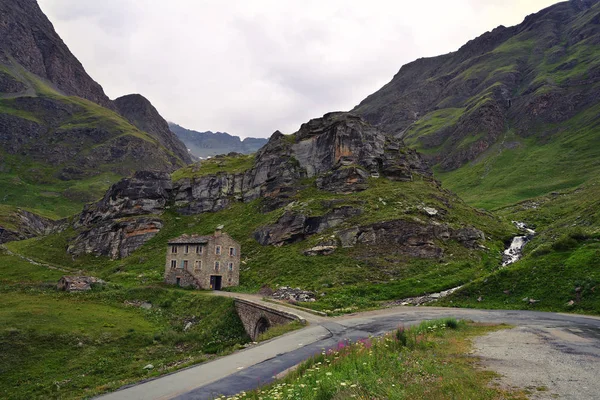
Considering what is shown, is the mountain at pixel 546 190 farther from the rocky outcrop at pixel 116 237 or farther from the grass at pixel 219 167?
the grass at pixel 219 167

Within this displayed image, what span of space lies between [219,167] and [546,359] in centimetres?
12892

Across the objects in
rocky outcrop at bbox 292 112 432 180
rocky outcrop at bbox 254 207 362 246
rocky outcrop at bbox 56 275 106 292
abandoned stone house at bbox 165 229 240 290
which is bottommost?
rocky outcrop at bbox 56 275 106 292

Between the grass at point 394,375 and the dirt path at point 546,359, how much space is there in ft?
3.66

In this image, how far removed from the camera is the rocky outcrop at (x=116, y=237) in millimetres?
99125

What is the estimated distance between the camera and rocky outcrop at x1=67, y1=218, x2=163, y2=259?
325ft

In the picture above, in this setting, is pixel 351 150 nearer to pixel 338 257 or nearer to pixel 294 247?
pixel 294 247

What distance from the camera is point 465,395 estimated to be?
455 inches

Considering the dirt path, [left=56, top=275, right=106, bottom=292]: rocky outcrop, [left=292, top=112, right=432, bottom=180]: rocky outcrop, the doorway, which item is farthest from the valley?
the dirt path

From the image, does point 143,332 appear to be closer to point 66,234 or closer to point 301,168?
point 301,168

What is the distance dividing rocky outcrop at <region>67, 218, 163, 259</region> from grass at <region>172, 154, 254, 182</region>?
28.6 meters

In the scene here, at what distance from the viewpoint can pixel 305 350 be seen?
24547 millimetres

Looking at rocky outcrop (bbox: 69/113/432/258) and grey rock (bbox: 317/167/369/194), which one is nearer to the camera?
grey rock (bbox: 317/167/369/194)

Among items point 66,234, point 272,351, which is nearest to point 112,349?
point 272,351

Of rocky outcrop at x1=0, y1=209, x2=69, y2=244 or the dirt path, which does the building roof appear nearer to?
the dirt path
